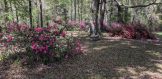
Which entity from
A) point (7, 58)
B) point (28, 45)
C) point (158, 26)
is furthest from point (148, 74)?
point (158, 26)

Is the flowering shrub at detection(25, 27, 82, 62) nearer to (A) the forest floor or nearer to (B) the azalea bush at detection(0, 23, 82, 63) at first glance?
(B) the azalea bush at detection(0, 23, 82, 63)

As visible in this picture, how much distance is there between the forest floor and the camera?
607cm

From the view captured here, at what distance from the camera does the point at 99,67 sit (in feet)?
22.4

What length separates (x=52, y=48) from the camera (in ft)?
23.7

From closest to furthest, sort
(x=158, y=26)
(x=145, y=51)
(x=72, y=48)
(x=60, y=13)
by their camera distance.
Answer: (x=72, y=48) < (x=145, y=51) < (x=60, y=13) < (x=158, y=26)

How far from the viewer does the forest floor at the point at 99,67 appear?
607cm

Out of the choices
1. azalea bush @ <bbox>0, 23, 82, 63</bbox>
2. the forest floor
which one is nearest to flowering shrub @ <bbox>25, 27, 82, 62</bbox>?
azalea bush @ <bbox>0, 23, 82, 63</bbox>

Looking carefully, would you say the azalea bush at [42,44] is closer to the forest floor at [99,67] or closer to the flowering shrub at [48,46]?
the flowering shrub at [48,46]

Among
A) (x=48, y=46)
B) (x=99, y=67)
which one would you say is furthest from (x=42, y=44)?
(x=99, y=67)

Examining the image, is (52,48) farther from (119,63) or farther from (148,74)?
(148,74)

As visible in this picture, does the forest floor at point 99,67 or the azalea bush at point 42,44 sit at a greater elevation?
the azalea bush at point 42,44

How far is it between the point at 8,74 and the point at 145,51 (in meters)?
5.58

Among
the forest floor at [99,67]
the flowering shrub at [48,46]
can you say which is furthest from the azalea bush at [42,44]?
the forest floor at [99,67]

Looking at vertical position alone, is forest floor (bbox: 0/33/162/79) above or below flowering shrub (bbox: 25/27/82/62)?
below
